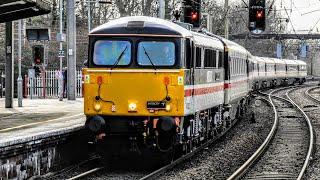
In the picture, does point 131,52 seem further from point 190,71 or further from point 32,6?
point 32,6

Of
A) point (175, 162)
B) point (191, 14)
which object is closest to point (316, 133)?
point (175, 162)

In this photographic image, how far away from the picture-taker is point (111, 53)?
15.3 meters

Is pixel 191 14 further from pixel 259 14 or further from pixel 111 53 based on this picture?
pixel 111 53

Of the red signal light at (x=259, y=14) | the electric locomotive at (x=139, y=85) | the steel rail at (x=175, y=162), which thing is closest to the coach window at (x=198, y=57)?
the electric locomotive at (x=139, y=85)

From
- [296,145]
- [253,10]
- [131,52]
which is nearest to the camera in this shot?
[131,52]

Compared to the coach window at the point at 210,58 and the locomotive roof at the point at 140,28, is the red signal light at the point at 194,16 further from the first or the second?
the locomotive roof at the point at 140,28

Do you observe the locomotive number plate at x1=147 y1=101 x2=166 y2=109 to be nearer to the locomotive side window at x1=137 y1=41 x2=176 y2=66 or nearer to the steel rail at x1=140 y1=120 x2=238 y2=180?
the locomotive side window at x1=137 y1=41 x2=176 y2=66

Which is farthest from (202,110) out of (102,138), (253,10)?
(253,10)

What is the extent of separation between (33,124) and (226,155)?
5.07 metres

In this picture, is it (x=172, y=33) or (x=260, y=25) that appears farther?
(x=260, y=25)

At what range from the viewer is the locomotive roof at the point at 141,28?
598 inches

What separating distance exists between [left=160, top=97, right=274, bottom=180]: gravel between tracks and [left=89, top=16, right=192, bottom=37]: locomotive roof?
2867 mm

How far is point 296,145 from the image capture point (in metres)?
20.5

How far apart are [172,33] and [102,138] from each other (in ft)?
8.57
